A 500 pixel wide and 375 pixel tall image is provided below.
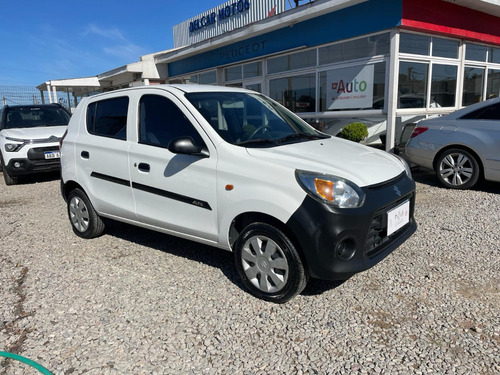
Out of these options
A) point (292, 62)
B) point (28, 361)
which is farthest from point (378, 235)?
point (292, 62)

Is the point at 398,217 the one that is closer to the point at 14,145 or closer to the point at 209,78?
the point at 14,145

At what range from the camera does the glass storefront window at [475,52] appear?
1040 centimetres

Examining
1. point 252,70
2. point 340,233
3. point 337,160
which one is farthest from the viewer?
point 252,70

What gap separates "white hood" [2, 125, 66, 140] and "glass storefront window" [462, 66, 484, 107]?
34.2 feet

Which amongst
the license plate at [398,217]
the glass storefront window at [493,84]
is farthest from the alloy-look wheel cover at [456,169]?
the glass storefront window at [493,84]

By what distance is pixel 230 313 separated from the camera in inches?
117

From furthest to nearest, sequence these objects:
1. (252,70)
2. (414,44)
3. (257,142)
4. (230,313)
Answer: (252,70) → (414,44) → (257,142) → (230,313)

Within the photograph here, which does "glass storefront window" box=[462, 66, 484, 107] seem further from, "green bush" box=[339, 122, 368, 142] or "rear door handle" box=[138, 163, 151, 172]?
"rear door handle" box=[138, 163, 151, 172]

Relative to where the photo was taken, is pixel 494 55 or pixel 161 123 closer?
pixel 161 123

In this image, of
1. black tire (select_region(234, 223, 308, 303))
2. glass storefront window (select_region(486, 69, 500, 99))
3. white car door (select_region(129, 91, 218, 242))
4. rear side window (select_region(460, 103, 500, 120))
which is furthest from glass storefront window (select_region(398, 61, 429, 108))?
black tire (select_region(234, 223, 308, 303))

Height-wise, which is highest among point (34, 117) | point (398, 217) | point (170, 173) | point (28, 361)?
Answer: point (34, 117)

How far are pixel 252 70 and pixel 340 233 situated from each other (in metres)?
11.0

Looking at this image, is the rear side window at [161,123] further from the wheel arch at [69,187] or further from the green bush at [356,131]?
the green bush at [356,131]

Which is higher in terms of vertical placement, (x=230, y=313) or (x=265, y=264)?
(x=265, y=264)
